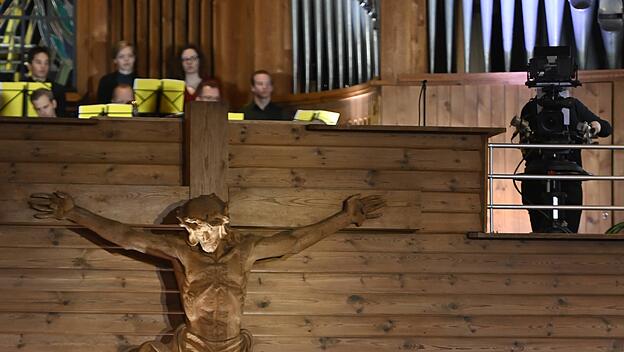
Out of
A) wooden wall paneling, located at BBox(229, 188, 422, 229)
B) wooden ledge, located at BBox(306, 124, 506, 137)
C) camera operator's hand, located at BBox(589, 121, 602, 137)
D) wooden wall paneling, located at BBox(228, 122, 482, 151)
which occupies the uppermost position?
camera operator's hand, located at BBox(589, 121, 602, 137)

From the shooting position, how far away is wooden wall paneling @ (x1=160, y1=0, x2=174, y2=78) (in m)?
11.4

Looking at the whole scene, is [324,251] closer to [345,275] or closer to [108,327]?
Answer: [345,275]

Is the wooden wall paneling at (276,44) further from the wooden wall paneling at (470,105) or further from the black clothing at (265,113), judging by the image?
the black clothing at (265,113)

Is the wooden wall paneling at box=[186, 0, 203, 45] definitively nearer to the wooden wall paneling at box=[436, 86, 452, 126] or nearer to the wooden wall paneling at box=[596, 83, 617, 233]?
the wooden wall paneling at box=[436, 86, 452, 126]

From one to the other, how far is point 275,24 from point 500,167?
216cm

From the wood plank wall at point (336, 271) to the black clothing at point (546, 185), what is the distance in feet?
1.82

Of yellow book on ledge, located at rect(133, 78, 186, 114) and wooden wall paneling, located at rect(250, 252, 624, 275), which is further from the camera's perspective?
yellow book on ledge, located at rect(133, 78, 186, 114)

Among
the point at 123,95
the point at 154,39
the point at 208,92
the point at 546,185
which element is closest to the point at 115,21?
the point at 154,39

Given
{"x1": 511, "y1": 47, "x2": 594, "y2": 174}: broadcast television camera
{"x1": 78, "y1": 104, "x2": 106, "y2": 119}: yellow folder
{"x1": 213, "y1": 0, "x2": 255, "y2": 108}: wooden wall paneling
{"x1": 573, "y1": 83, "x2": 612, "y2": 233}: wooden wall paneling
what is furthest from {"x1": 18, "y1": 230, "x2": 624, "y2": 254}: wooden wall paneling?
{"x1": 213, "y1": 0, "x2": 255, "y2": 108}: wooden wall paneling

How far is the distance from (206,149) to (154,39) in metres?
3.73

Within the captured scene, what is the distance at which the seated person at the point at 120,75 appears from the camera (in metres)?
9.79

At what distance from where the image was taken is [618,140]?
10.4 metres

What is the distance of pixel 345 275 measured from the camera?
8.02 meters

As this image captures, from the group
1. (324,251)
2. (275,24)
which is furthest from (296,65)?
(324,251)
